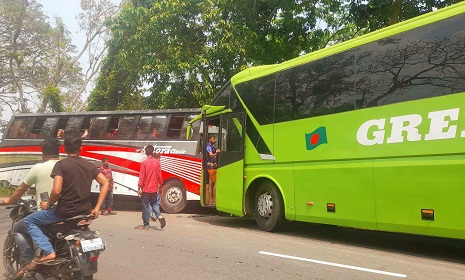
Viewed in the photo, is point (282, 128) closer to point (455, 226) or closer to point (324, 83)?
point (324, 83)

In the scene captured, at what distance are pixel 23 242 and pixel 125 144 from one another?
969 cm

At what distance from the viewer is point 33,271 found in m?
4.57

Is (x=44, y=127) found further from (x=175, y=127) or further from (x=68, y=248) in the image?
(x=68, y=248)

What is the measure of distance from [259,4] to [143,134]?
642 cm

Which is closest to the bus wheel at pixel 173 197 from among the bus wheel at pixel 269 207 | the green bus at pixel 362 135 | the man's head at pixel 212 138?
the man's head at pixel 212 138

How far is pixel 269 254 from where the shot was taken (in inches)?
265

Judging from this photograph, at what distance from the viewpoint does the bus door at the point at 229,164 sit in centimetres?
975

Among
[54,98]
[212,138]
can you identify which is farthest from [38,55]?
[212,138]

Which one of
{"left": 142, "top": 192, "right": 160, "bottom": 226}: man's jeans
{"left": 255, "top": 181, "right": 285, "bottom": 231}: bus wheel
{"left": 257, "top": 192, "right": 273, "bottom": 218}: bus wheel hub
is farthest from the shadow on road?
{"left": 142, "top": 192, "right": 160, "bottom": 226}: man's jeans

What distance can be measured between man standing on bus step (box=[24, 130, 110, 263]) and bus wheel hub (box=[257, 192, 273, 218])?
5184 mm

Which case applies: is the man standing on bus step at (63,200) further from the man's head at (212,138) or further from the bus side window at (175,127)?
A: the bus side window at (175,127)

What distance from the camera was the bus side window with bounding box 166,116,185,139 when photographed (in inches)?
529

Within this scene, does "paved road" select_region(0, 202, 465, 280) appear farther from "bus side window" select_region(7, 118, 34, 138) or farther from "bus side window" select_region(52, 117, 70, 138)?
"bus side window" select_region(7, 118, 34, 138)

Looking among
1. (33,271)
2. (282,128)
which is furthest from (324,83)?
(33,271)
